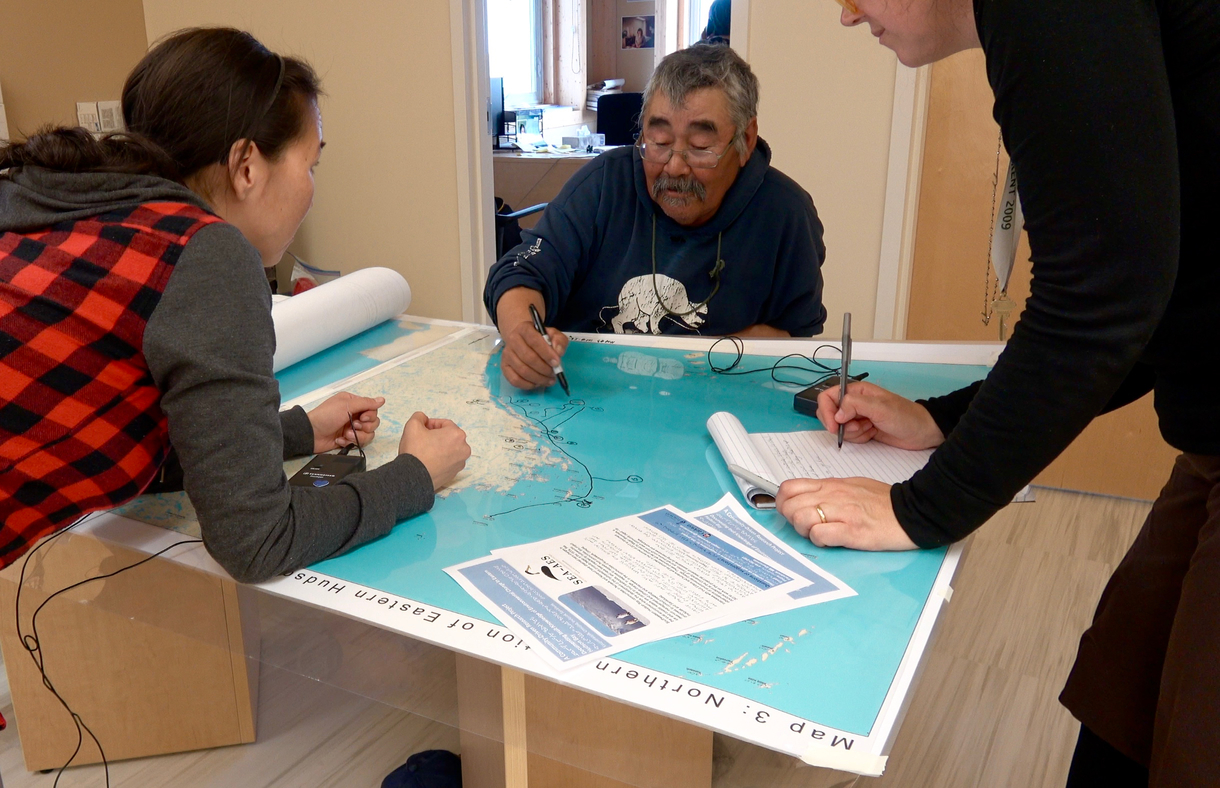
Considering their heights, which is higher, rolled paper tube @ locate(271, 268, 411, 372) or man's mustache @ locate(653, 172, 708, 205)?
man's mustache @ locate(653, 172, 708, 205)

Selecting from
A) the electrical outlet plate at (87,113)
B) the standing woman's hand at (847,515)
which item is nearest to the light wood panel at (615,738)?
the standing woman's hand at (847,515)

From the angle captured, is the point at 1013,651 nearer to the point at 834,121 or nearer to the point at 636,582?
the point at 636,582

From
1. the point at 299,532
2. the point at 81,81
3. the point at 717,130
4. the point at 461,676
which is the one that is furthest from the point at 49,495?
the point at 81,81

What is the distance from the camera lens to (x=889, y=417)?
1.12 m

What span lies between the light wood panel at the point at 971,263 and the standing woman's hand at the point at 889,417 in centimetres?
158

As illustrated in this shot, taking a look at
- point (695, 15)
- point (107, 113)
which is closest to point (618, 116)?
point (695, 15)

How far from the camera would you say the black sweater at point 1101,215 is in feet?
2.03

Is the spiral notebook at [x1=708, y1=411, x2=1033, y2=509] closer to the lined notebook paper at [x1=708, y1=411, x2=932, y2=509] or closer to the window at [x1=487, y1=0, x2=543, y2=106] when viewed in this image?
the lined notebook paper at [x1=708, y1=411, x2=932, y2=509]

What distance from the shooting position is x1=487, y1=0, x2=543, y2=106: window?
623cm

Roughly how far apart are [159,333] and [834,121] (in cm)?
225

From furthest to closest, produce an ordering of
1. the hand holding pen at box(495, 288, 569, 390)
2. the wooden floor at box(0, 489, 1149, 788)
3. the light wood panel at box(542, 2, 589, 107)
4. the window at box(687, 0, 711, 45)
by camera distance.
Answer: the light wood panel at box(542, 2, 589, 107), the window at box(687, 0, 711, 45), the hand holding pen at box(495, 288, 569, 390), the wooden floor at box(0, 489, 1149, 788)

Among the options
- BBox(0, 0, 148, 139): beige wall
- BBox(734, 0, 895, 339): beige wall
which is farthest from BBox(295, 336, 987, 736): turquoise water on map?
BBox(0, 0, 148, 139): beige wall

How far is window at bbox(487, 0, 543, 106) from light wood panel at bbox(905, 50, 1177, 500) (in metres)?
4.25

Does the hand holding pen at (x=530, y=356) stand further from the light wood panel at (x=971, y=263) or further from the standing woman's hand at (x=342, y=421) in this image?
the light wood panel at (x=971, y=263)
